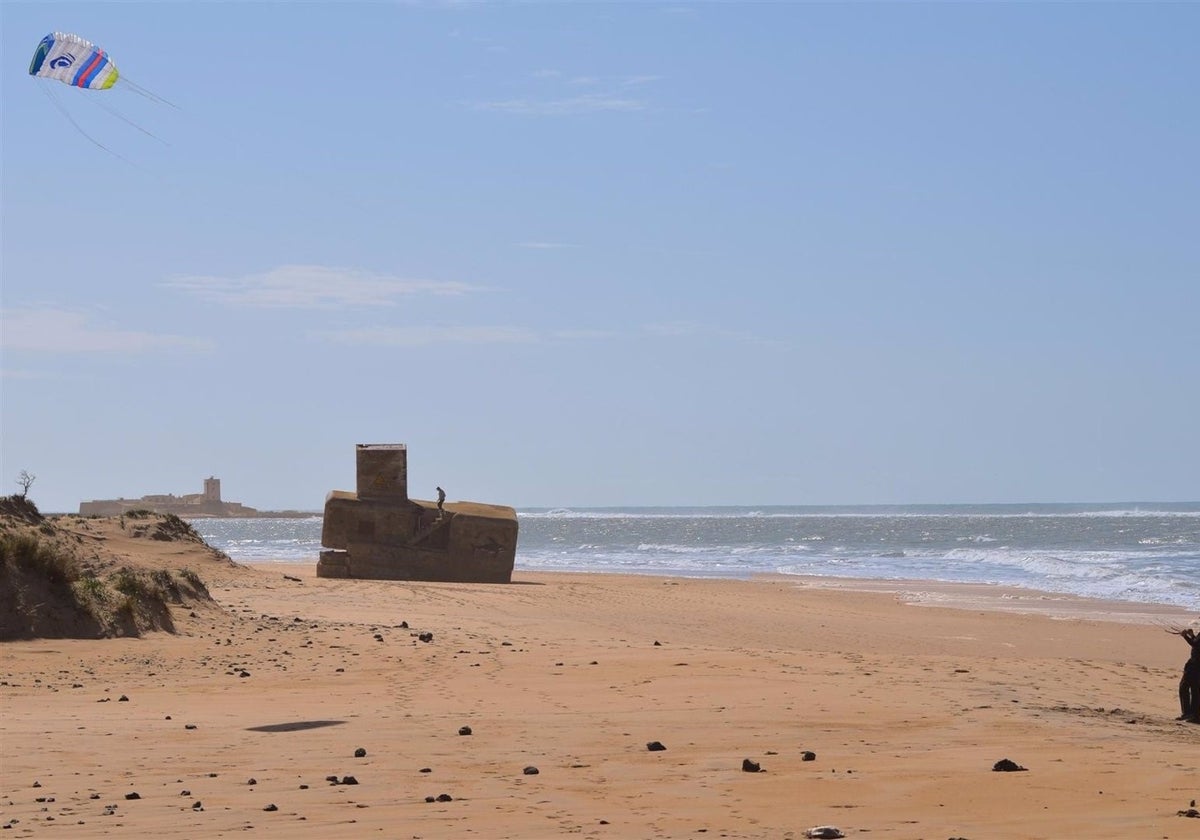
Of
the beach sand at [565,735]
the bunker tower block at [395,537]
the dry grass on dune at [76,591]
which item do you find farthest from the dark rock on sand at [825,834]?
the bunker tower block at [395,537]

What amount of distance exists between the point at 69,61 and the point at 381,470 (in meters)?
10.6

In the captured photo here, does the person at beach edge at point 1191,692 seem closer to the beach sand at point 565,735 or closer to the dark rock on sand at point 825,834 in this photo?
the beach sand at point 565,735

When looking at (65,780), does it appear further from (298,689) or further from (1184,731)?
(1184,731)

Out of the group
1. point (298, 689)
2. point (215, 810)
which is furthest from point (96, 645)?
point (215, 810)

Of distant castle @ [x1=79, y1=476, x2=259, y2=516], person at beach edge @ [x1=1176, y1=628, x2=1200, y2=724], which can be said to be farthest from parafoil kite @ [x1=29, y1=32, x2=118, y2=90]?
distant castle @ [x1=79, y1=476, x2=259, y2=516]

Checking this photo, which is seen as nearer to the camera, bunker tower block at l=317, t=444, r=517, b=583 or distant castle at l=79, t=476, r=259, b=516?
bunker tower block at l=317, t=444, r=517, b=583

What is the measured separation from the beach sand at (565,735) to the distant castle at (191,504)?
414 feet

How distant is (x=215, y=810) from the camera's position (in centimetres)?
641

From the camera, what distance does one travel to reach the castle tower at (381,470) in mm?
27031

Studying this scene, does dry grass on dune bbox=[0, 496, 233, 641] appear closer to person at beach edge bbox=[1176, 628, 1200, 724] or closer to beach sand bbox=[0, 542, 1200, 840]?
beach sand bbox=[0, 542, 1200, 840]

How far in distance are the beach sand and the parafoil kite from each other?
8197 millimetres

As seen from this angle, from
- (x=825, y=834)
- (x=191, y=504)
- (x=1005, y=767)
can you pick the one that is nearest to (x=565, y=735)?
(x=1005, y=767)

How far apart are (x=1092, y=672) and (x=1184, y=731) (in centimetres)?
399

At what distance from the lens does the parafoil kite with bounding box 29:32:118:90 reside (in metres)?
18.6
